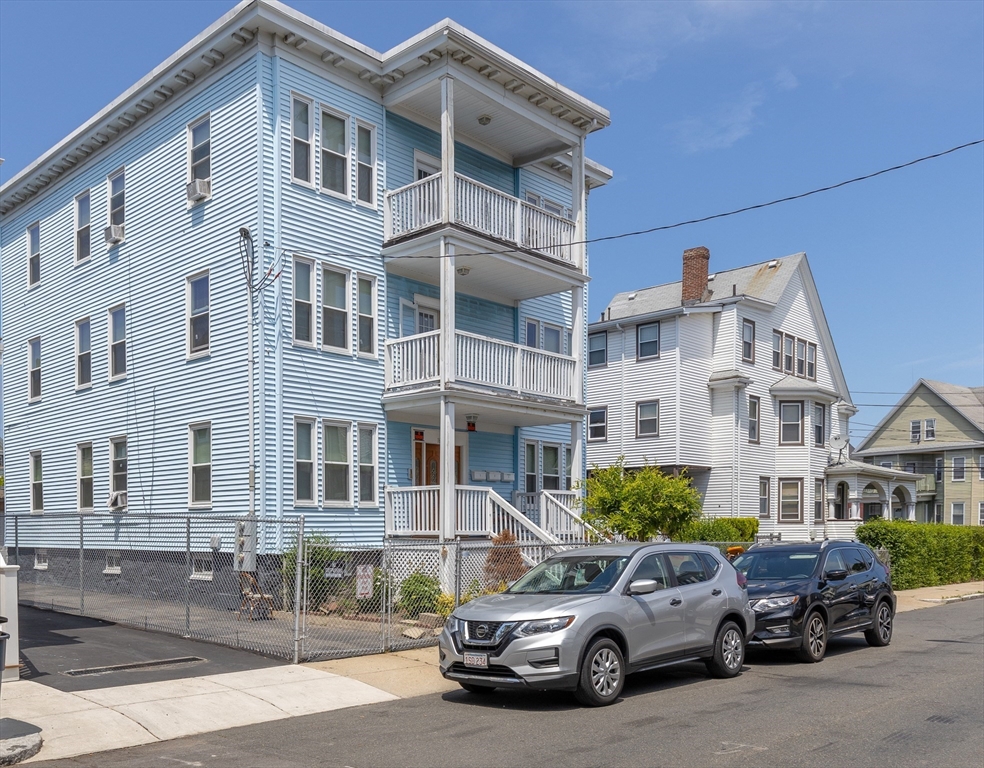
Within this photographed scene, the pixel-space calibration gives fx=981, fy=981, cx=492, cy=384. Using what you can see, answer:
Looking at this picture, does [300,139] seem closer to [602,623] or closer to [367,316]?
[367,316]

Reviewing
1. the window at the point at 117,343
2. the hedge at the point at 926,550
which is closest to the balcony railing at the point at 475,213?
the window at the point at 117,343

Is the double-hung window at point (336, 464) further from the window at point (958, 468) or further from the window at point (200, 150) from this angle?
the window at point (958, 468)

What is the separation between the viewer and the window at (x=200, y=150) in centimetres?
2005

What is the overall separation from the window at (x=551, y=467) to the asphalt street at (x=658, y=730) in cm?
1264

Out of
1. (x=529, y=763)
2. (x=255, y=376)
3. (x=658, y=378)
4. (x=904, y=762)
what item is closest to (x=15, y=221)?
(x=255, y=376)

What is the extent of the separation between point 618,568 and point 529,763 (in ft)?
12.2

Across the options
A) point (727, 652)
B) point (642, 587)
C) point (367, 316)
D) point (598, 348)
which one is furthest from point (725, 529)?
point (642, 587)

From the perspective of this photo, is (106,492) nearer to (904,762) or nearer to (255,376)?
(255,376)

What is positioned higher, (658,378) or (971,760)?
(658,378)

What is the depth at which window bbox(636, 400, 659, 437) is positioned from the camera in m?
35.9

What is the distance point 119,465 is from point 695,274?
2282 centimetres

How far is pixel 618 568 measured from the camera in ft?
36.6

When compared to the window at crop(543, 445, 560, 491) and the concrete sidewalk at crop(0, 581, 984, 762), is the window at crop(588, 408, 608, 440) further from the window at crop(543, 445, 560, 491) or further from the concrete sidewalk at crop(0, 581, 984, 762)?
the concrete sidewalk at crop(0, 581, 984, 762)

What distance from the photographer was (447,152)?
64.6 feet
